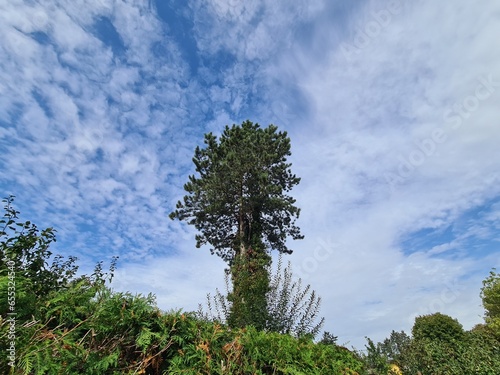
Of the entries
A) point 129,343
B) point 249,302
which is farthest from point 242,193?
point 129,343

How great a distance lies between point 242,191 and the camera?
17453 mm

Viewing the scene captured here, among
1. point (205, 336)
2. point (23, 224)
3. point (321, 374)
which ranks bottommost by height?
point (321, 374)

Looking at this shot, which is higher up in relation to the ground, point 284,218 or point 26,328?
point 284,218

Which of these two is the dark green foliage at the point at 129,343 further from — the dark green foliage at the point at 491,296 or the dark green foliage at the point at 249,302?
the dark green foliage at the point at 491,296

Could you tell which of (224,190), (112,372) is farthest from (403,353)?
(224,190)

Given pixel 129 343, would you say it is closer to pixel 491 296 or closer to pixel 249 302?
pixel 249 302

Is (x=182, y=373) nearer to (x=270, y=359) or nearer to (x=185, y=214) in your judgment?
(x=270, y=359)

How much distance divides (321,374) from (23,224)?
420 centimetres

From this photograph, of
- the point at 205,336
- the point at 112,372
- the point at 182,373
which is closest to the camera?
the point at 112,372

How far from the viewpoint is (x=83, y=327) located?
211 centimetres

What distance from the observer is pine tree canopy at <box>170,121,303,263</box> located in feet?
55.3

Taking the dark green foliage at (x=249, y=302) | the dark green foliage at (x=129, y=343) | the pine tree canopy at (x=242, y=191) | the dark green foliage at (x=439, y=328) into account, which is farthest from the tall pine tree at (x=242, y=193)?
the dark green foliage at (x=129, y=343)

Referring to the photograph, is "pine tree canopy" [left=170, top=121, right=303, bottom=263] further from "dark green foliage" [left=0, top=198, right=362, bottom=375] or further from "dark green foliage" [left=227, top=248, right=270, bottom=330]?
"dark green foliage" [left=0, top=198, right=362, bottom=375]

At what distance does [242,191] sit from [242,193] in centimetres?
12
